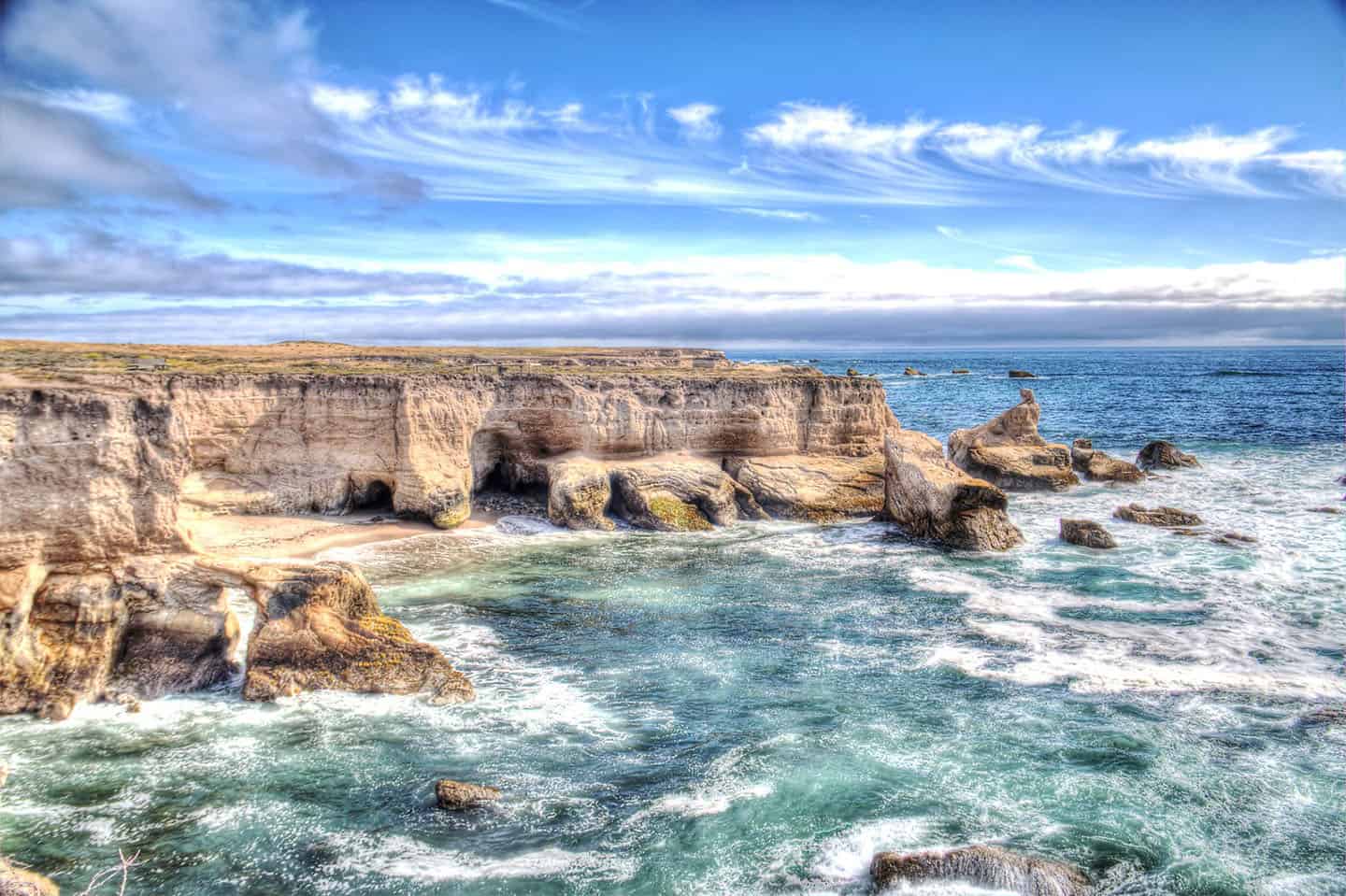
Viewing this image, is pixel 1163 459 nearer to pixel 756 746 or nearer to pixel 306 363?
pixel 756 746

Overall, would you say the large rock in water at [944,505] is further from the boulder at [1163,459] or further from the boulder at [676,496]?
the boulder at [1163,459]

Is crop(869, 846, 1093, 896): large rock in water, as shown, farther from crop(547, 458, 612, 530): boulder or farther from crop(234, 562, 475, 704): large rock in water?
crop(547, 458, 612, 530): boulder

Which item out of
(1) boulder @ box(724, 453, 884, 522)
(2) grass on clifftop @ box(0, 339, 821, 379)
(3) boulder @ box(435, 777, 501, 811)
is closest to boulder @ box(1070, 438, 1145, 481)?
(1) boulder @ box(724, 453, 884, 522)

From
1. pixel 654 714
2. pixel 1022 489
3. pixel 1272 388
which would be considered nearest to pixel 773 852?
pixel 654 714

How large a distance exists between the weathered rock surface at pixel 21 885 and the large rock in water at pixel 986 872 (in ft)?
29.6

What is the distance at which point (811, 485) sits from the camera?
31.2m

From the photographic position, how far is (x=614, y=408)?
30719mm

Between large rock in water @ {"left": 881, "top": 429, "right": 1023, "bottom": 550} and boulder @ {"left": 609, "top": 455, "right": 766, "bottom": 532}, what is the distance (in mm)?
5269

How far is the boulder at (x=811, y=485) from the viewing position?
99.0ft

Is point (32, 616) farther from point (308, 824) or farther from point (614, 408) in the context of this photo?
point (614, 408)

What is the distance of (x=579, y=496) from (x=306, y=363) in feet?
56.4

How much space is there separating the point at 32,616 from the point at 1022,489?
33.7 metres

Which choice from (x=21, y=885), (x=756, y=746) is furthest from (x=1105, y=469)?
Answer: (x=21, y=885)

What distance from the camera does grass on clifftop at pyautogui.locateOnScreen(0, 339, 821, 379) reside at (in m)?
31.1
